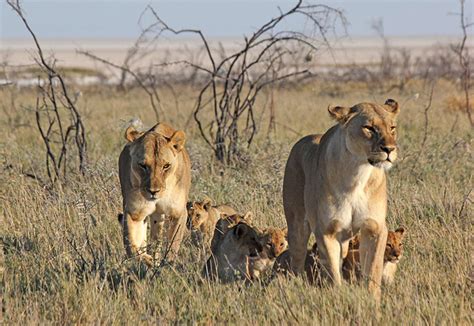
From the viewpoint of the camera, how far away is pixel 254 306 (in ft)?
18.7

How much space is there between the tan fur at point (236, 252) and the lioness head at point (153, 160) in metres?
0.63

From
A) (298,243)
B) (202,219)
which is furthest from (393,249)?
(202,219)

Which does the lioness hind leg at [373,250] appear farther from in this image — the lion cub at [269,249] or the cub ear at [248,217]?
the cub ear at [248,217]

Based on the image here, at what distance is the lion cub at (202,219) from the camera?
8469 mm

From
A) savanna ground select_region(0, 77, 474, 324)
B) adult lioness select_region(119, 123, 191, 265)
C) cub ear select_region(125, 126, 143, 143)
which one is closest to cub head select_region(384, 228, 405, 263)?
savanna ground select_region(0, 77, 474, 324)

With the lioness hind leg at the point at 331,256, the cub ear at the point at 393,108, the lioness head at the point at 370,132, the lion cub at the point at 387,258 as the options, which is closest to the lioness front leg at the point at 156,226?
the lion cub at the point at 387,258

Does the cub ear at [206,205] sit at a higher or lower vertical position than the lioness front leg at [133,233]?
lower

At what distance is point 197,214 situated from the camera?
8.51m

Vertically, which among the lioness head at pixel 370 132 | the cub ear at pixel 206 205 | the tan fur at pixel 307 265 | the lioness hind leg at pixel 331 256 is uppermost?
the lioness head at pixel 370 132

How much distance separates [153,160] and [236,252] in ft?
2.95

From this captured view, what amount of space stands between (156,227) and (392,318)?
271 centimetres

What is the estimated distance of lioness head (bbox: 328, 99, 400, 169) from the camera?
5453 mm

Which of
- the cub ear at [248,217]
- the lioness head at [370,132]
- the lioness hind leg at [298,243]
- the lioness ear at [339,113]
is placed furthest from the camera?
the cub ear at [248,217]

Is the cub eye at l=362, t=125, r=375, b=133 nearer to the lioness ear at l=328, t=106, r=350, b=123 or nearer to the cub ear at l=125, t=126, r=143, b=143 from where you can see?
the lioness ear at l=328, t=106, r=350, b=123
